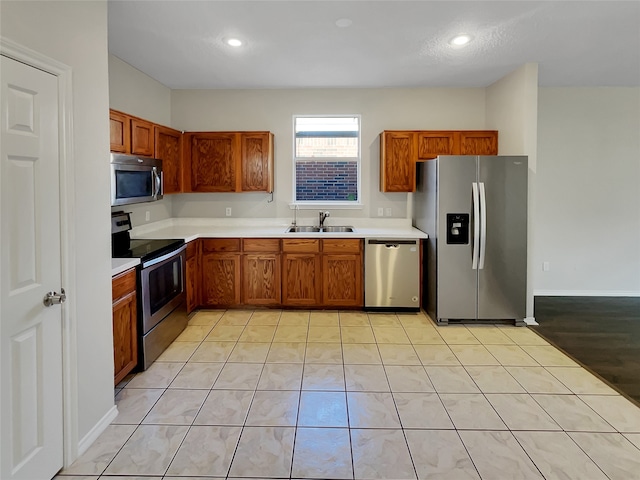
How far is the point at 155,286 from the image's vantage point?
3.26 m

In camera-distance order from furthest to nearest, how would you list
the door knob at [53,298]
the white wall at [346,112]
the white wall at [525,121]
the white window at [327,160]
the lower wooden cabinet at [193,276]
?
the white window at [327,160] < the white wall at [346,112] < the lower wooden cabinet at [193,276] < the white wall at [525,121] < the door knob at [53,298]

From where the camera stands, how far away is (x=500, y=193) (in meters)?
4.04

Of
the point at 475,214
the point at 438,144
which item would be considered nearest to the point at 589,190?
the point at 438,144

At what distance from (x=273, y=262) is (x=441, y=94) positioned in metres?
2.89

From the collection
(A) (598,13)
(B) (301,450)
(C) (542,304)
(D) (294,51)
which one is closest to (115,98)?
(D) (294,51)

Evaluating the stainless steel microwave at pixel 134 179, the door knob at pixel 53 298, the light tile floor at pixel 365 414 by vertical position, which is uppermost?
the stainless steel microwave at pixel 134 179

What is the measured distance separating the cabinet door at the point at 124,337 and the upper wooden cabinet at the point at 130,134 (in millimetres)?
1293

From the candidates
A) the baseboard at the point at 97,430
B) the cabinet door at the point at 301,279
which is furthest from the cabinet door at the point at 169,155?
the baseboard at the point at 97,430

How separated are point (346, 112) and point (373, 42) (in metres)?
1.58

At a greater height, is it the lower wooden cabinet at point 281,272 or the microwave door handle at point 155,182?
the microwave door handle at point 155,182

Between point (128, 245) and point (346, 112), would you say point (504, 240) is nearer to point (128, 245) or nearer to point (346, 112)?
point (346, 112)

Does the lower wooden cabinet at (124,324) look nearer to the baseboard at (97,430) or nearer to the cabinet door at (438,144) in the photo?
the baseboard at (97,430)

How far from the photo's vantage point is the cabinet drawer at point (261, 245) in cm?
453

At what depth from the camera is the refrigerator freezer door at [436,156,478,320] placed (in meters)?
4.02
